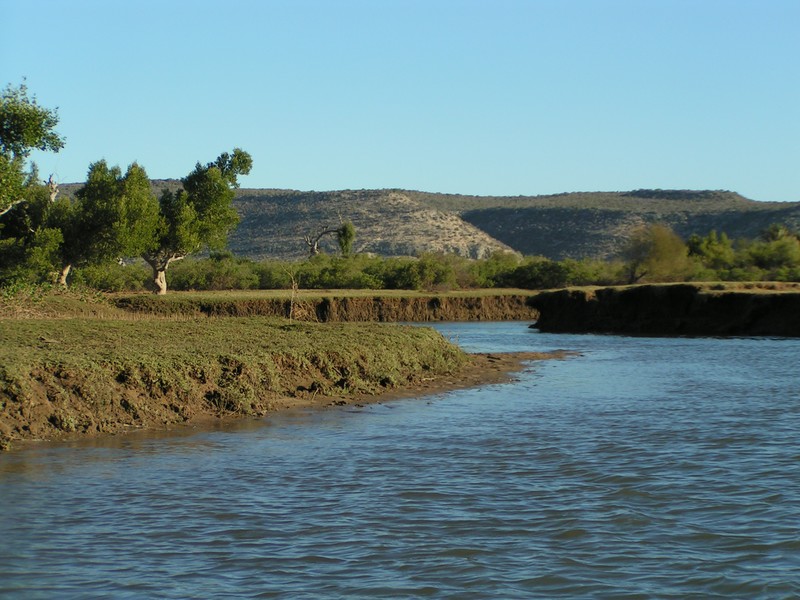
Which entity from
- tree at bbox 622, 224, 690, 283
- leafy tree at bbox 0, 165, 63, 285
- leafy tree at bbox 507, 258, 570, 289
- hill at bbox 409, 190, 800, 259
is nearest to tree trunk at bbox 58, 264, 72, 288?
leafy tree at bbox 0, 165, 63, 285

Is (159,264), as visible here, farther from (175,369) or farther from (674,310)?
(175,369)

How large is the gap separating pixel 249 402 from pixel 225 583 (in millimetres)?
9681

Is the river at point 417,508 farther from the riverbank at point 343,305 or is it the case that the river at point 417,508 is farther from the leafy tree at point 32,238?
the leafy tree at point 32,238

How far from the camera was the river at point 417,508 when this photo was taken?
335 inches

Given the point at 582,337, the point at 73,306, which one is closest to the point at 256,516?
the point at 73,306

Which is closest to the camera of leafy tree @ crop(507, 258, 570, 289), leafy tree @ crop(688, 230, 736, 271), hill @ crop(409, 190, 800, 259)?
leafy tree @ crop(688, 230, 736, 271)

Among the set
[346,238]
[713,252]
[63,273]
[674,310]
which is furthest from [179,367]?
[346,238]

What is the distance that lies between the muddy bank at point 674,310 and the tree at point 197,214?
18.2 m

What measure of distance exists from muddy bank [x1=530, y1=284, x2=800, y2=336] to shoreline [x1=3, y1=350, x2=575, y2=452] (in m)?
18.3

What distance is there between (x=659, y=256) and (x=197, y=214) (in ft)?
127

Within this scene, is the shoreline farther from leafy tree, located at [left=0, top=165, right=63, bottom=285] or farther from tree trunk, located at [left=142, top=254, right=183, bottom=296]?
tree trunk, located at [left=142, top=254, right=183, bottom=296]

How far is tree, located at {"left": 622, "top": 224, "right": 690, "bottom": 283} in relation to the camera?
77125 millimetres

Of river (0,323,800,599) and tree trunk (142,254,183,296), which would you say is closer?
river (0,323,800,599)

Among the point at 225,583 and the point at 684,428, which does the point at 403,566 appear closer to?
the point at 225,583
